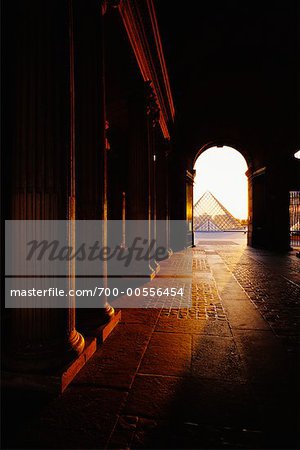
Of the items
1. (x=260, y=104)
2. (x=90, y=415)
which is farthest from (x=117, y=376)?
(x=260, y=104)

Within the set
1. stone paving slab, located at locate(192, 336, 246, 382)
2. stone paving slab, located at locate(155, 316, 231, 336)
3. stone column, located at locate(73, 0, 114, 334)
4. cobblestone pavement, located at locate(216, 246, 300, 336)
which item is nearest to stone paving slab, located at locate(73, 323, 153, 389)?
stone paving slab, located at locate(155, 316, 231, 336)

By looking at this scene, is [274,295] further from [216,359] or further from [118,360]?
[118,360]

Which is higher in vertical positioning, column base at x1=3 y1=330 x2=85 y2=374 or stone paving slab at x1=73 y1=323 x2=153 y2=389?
column base at x1=3 y1=330 x2=85 y2=374

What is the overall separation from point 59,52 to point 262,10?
10478mm

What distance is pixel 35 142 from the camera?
2514mm

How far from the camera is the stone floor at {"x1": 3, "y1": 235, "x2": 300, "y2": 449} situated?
6.20 ft

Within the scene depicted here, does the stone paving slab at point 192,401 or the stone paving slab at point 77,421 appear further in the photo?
the stone paving slab at point 192,401

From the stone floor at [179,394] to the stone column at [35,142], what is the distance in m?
0.40

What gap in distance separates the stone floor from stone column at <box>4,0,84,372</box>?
40cm

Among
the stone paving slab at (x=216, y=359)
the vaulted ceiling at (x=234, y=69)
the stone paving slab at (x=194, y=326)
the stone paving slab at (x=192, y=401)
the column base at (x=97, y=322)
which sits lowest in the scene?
the stone paving slab at (x=194, y=326)

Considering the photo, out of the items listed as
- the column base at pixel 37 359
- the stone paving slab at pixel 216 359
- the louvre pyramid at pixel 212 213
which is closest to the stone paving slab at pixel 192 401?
the stone paving slab at pixel 216 359

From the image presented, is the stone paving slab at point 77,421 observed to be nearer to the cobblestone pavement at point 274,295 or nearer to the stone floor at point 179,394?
the stone floor at point 179,394

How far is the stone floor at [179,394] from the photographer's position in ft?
6.20

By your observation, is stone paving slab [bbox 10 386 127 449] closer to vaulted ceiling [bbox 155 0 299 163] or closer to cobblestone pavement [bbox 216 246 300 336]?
cobblestone pavement [bbox 216 246 300 336]
